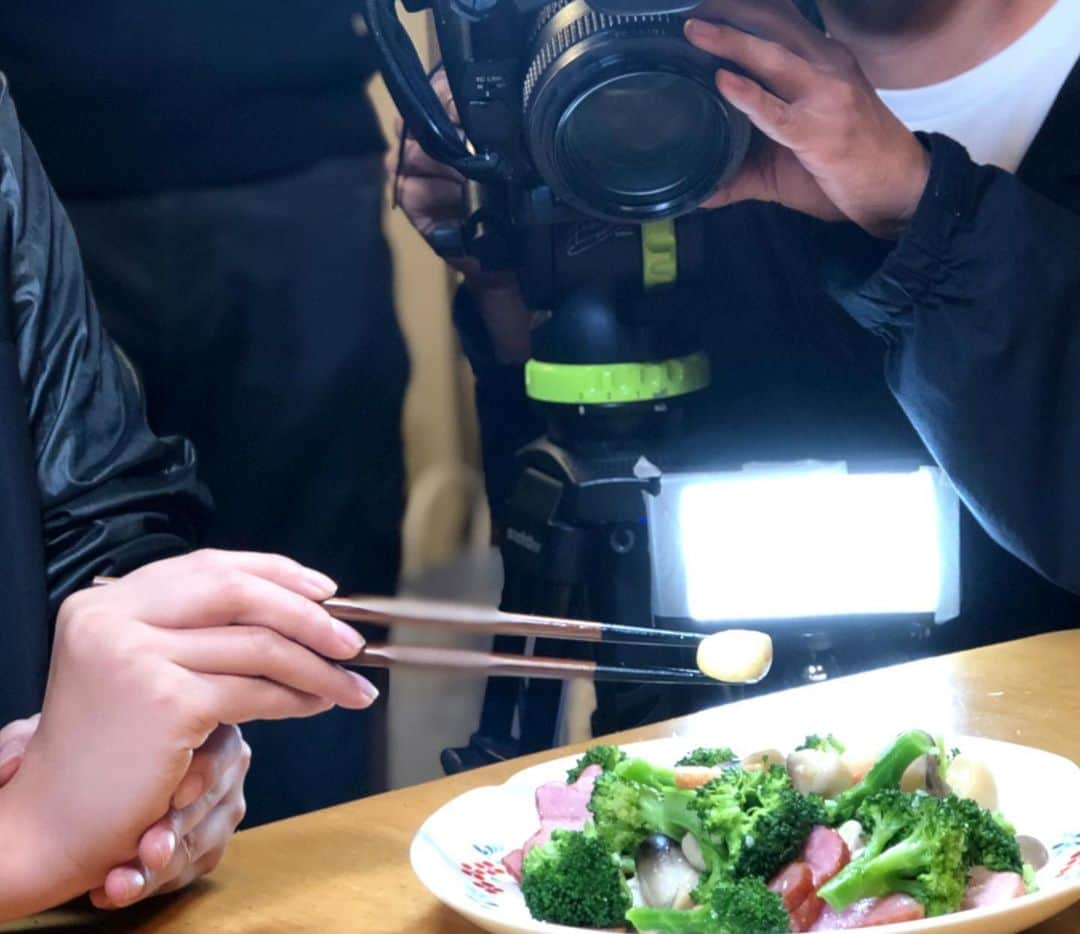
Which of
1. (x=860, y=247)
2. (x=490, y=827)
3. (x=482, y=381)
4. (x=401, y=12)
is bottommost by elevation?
(x=482, y=381)

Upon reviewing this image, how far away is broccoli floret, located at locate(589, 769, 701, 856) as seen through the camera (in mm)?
711

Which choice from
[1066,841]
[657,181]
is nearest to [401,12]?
[657,181]

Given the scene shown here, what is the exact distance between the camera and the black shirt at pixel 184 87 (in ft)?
4.77

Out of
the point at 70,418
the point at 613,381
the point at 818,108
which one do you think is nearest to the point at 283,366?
the point at 70,418

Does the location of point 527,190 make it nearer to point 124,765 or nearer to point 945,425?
point 945,425

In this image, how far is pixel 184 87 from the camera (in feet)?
4.94

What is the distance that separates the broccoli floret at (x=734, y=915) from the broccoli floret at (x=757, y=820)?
0.06ft

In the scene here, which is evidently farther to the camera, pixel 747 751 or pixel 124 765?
pixel 747 751

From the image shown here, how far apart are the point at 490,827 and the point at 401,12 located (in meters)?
1.03

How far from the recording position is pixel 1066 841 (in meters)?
0.71

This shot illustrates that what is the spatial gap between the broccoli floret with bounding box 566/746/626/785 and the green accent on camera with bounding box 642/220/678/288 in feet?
1.60

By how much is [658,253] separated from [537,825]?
55 centimetres

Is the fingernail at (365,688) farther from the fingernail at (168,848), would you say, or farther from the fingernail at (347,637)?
the fingernail at (168,848)

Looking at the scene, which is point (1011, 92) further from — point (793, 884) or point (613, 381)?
point (793, 884)
